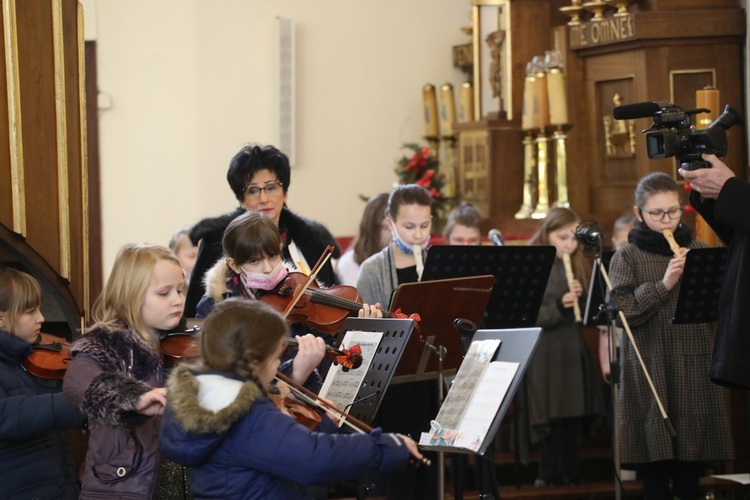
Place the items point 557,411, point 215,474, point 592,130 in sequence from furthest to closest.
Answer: point 592,130 → point 557,411 → point 215,474

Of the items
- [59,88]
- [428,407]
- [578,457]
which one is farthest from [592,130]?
[59,88]

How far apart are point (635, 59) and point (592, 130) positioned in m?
0.64

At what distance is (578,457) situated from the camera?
5898 mm

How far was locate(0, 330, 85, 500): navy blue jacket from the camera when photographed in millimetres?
3367

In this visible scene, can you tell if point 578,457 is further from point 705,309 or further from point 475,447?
point 475,447

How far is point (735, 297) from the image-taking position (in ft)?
11.8

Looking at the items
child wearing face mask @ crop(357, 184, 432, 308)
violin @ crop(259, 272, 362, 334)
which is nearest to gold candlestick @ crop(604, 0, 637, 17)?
child wearing face mask @ crop(357, 184, 432, 308)

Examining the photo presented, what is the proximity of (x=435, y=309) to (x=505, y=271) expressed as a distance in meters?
0.67

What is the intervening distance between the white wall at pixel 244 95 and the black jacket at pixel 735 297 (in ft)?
18.5

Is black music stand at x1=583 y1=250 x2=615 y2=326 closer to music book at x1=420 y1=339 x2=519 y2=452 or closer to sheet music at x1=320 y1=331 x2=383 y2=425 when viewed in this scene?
music book at x1=420 y1=339 x2=519 y2=452

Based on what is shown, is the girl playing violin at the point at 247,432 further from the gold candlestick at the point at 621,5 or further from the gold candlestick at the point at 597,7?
the gold candlestick at the point at 597,7

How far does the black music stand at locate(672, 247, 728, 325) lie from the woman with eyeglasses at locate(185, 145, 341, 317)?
58.3 inches

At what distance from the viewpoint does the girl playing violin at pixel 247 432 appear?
2.56 meters

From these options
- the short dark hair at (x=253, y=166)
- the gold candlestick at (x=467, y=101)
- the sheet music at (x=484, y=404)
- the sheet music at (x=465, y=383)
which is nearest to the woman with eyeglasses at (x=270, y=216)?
the short dark hair at (x=253, y=166)
